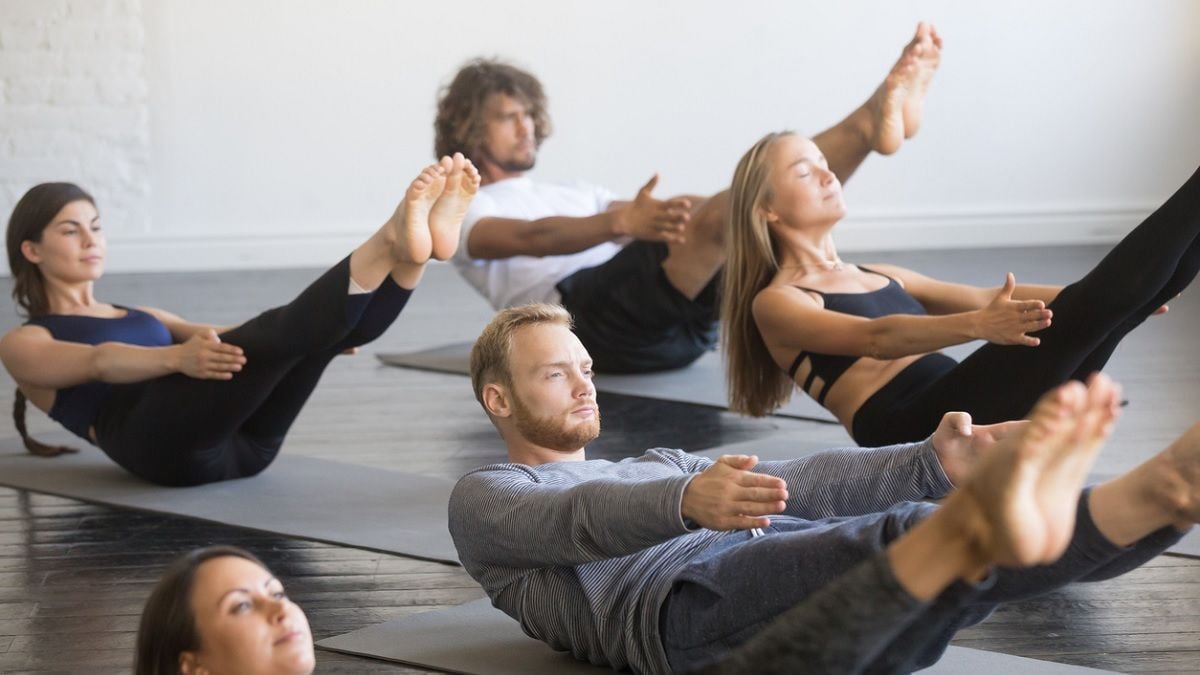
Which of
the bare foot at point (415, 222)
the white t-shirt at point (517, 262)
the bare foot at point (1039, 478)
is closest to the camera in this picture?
the bare foot at point (1039, 478)

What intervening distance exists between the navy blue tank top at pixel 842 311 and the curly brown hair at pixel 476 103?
170 cm

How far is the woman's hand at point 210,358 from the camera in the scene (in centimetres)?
279

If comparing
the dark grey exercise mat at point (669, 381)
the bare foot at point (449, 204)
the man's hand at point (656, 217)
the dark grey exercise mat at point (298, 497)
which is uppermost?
the bare foot at point (449, 204)

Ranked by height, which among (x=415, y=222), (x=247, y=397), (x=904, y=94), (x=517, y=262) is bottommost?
(x=247, y=397)

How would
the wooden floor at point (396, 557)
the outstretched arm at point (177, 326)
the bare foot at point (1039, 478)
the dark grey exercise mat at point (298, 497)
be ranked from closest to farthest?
the bare foot at point (1039, 478)
the wooden floor at point (396, 557)
the dark grey exercise mat at point (298, 497)
the outstretched arm at point (177, 326)

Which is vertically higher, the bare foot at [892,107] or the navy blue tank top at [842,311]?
the bare foot at [892,107]

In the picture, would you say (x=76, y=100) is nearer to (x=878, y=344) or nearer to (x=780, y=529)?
(x=878, y=344)

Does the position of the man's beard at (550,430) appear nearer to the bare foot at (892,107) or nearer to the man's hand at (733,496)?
the man's hand at (733,496)

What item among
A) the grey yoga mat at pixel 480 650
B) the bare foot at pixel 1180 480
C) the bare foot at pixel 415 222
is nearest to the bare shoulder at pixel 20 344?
the bare foot at pixel 415 222

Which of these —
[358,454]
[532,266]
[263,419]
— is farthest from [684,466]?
[532,266]

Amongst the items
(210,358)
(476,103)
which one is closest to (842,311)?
(210,358)

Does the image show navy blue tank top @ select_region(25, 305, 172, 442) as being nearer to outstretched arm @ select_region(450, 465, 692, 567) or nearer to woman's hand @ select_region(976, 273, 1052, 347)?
outstretched arm @ select_region(450, 465, 692, 567)

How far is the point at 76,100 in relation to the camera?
643 centimetres

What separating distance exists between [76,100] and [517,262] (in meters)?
3.06
